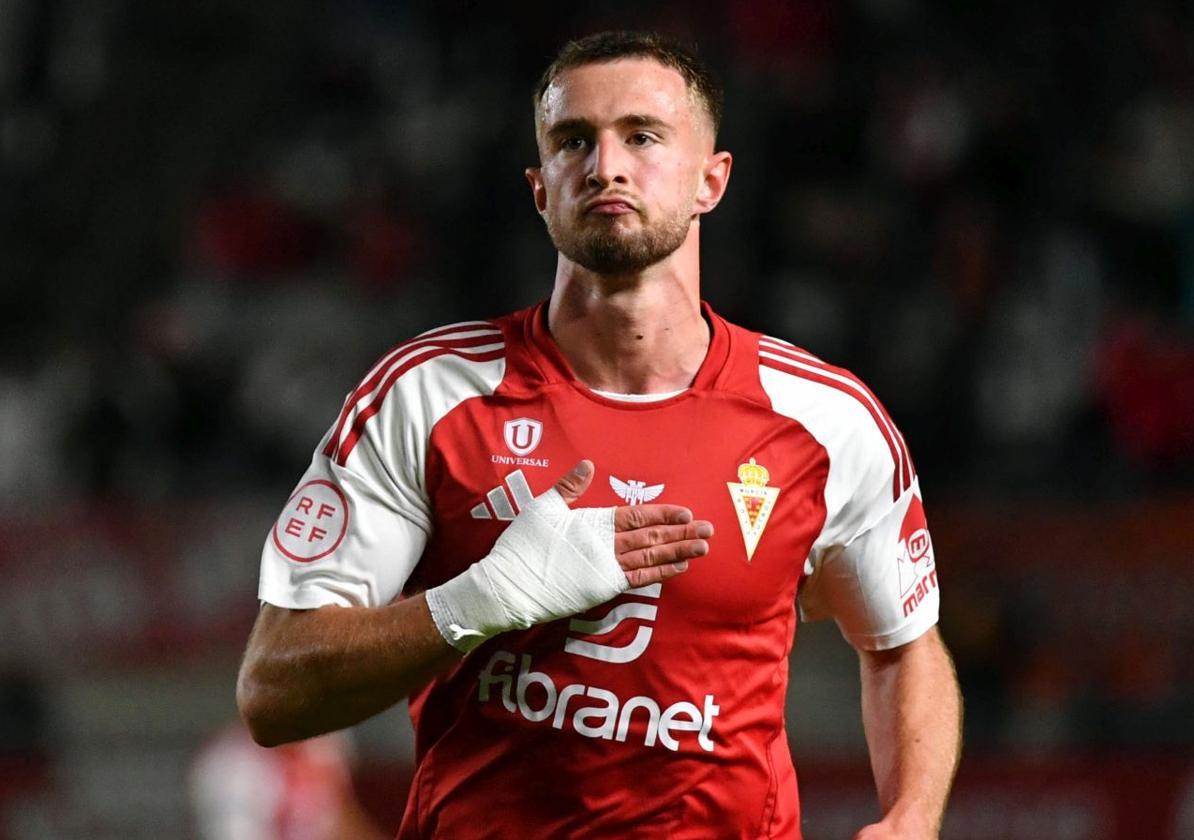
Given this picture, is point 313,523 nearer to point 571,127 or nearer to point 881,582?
point 571,127

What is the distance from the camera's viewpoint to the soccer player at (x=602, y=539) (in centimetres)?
360

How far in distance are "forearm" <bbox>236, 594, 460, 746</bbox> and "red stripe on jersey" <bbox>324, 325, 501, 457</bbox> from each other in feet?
1.29

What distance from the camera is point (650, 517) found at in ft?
11.6

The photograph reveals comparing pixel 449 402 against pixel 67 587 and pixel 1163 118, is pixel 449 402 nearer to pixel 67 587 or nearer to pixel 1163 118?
pixel 67 587

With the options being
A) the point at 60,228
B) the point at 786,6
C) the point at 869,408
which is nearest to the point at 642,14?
the point at 786,6

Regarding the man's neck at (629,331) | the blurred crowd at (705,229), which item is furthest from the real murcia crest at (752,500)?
the blurred crowd at (705,229)

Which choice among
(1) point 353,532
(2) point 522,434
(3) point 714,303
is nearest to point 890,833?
(2) point 522,434

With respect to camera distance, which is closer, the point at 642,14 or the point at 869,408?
the point at 869,408

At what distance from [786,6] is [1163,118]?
2489 mm

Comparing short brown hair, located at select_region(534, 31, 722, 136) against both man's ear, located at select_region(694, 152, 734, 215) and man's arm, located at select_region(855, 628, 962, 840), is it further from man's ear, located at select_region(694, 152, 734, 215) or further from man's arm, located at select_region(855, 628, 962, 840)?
man's arm, located at select_region(855, 628, 962, 840)

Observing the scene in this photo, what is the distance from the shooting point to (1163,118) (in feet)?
33.1

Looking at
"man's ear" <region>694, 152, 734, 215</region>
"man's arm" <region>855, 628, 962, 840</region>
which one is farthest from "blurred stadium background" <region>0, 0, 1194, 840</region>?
"man's ear" <region>694, 152, 734, 215</region>

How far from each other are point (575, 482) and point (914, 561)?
94 centimetres

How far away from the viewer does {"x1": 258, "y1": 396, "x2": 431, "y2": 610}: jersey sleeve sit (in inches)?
147
